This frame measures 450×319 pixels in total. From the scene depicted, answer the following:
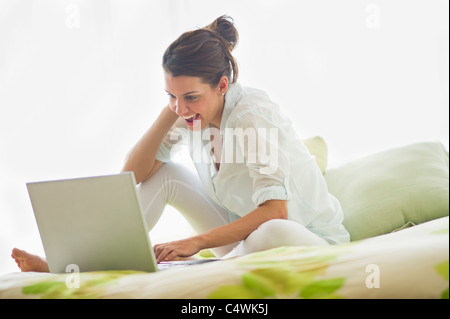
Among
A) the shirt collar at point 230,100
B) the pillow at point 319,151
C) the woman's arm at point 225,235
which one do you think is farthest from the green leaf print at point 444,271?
the pillow at point 319,151

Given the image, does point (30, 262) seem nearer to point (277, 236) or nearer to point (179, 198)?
point (179, 198)

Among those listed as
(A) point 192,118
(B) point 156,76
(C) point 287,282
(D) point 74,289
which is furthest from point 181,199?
(B) point 156,76

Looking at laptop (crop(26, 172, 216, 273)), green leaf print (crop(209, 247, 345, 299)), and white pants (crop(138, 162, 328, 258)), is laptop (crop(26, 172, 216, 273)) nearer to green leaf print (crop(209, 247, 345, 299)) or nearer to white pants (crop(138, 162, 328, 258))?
green leaf print (crop(209, 247, 345, 299))

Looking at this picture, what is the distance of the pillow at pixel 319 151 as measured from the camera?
1.84 meters

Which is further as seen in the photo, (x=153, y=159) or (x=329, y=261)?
(x=153, y=159)

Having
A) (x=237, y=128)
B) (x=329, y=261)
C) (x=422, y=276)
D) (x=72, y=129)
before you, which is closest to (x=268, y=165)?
(x=237, y=128)

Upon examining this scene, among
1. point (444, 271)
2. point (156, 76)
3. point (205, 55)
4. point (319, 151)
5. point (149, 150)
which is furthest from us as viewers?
point (156, 76)

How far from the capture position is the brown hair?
1387 mm

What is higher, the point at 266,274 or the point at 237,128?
the point at 237,128

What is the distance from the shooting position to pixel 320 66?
2479mm

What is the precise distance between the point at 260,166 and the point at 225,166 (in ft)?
0.64

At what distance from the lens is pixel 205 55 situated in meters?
1.40

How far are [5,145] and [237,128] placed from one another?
1562mm
